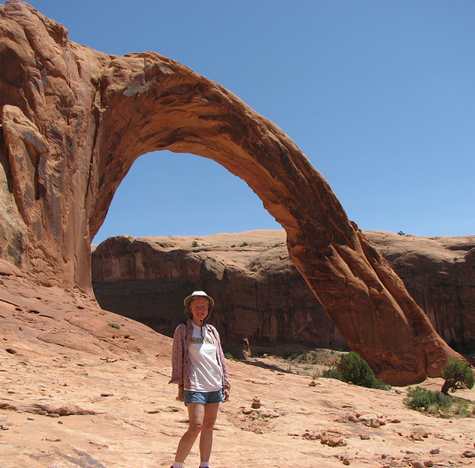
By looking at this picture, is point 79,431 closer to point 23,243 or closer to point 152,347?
point 152,347

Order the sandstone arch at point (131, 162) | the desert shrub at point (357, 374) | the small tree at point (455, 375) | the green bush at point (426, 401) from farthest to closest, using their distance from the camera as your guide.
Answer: the small tree at point (455, 375)
the desert shrub at point (357, 374)
the sandstone arch at point (131, 162)
the green bush at point (426, 401)

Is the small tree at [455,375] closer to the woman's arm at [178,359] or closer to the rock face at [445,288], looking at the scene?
the woman's arm at [178,359]

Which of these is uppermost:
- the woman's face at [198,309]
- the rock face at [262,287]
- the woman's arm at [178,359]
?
the rock face at [262,287]

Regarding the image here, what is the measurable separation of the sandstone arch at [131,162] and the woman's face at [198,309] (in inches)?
271

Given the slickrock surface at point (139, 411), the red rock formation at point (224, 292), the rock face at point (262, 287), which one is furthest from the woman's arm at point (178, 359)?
the rock face at point (262, 287)

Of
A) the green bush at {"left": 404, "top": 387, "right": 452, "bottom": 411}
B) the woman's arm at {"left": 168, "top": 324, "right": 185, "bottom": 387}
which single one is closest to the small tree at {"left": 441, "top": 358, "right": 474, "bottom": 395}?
the green bush at {"left": 404, "top": 387, "right": 452, "bottom": 411}

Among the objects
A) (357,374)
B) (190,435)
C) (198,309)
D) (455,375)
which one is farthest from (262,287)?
(190,435)

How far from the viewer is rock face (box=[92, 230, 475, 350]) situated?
1261 inches

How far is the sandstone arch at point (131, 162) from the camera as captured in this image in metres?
11.7

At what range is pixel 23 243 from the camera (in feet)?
35.5

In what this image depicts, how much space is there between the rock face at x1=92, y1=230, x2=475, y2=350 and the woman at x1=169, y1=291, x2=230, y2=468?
27.4 m

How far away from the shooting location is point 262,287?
3369 cm

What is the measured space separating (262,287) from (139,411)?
27.5m

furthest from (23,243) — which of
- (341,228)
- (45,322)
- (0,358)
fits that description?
(341,228)
